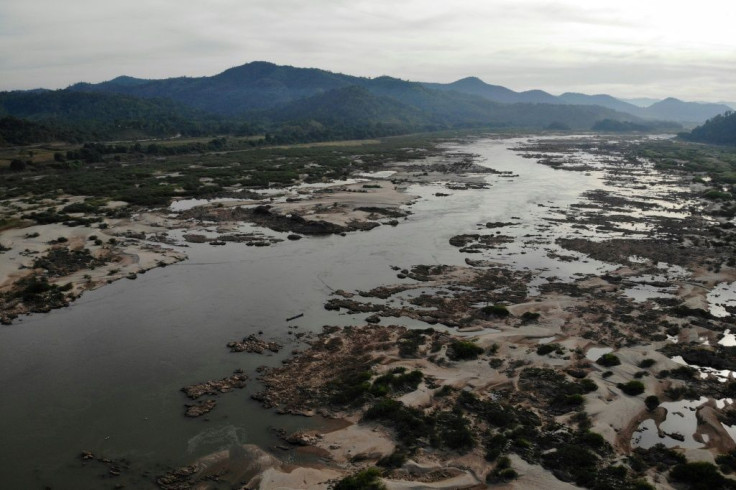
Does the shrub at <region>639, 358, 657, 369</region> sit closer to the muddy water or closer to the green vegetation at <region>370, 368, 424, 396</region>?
the green vegetation at <region>370, 368, 424, 396</region>

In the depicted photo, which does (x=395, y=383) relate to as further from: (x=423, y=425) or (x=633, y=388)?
(x=633, y=388)

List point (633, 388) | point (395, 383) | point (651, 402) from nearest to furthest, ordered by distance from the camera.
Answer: point (651, 402) < point (633, 388) < point (395, 383)

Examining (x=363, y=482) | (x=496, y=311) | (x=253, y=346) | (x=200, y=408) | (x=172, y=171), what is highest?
(x=172, y=171)

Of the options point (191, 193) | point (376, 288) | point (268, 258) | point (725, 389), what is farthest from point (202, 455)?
point (191, 193)

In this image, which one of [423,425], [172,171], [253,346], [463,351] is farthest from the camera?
[172,171]

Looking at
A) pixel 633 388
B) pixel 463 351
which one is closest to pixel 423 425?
pixel 463 351

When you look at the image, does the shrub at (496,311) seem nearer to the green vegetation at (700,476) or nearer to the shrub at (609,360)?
the shrub at (609,360)

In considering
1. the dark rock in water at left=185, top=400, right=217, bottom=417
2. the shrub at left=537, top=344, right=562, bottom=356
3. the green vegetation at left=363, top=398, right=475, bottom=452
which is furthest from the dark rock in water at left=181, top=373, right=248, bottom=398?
the shrub at left=537, top=344, right=562, bottom=356

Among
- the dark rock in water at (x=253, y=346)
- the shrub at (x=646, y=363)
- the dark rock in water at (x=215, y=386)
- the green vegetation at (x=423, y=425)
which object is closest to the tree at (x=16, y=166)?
the dark rock in water at (x=253, y=346)
